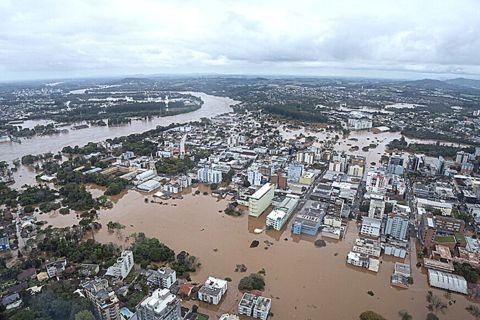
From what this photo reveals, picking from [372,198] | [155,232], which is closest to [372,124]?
[372,198]

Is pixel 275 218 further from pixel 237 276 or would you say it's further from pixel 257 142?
pixel 257 142

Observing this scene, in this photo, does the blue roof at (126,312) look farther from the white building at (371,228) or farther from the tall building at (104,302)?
the white building at (371,228)

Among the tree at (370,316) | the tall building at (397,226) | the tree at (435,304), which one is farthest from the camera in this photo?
the tall building at (397,226)

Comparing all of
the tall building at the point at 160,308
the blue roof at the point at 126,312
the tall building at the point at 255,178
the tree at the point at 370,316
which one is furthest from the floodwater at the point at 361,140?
the blue roof at the point at 126,312

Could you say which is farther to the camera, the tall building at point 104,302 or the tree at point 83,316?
the tall building at point 104,302

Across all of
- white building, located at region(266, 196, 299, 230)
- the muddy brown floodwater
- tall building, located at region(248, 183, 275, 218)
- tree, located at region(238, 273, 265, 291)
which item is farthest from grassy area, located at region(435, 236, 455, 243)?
tree, located at region(238, 273, 265, 291)
